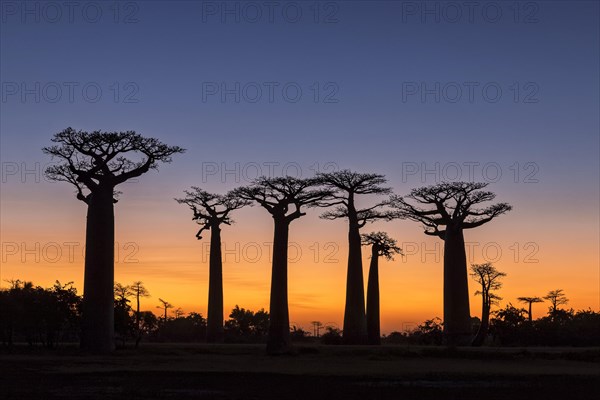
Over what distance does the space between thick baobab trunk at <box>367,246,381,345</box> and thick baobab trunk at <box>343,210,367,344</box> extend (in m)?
3.09

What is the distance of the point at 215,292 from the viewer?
53.8 metres

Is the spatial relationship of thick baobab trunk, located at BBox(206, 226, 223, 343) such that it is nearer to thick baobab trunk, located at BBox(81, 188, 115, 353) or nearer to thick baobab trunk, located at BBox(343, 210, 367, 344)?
thick baobab trunk, located at BBox(343, 210, 367, 344)

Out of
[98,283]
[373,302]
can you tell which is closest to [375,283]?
[373,302]

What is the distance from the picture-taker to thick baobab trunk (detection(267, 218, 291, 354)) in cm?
3778

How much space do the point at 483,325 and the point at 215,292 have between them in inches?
629

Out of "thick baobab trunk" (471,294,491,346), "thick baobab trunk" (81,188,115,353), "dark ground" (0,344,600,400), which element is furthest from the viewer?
"thick baobab trunk" (471,294,491,346)

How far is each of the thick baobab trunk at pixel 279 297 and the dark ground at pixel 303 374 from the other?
2.97 feet

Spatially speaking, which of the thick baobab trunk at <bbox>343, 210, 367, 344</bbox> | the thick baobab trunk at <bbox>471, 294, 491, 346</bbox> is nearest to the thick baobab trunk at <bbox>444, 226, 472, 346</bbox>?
the thick baobab trunk at <bbox>471, 294, 491, 346</bbox>

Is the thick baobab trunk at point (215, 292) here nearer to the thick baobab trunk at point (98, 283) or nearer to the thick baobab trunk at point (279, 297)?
the thick baobab trunk at point (279, 297)

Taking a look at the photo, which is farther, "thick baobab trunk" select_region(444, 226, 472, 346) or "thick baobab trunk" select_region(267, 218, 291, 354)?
"thick baobab trunk" select_region(444, 226, 472, 346)

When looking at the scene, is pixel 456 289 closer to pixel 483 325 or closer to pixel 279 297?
pixel 483 325

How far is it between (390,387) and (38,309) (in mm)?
20488

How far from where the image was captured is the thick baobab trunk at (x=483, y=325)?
153 ft

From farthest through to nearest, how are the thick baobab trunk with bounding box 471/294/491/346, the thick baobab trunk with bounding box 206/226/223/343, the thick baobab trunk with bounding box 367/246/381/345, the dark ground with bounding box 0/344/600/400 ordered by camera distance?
the thick baobab trunk with bounding box 206/226/223/343 → the thick baobab trunk with bounding box 367/246/381/345 → the thick baobab trunk with bounding box 471/294/491/346 → the dark ground with bounding box 0/344/600/400
